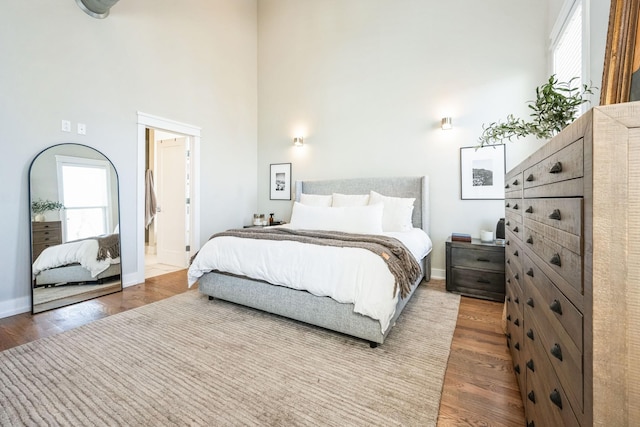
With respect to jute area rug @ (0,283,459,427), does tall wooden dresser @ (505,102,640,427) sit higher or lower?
higher

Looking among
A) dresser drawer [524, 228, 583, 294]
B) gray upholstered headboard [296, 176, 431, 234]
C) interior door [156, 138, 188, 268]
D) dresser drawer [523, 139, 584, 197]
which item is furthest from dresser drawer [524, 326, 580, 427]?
interior door [156, 138, 188, 268]

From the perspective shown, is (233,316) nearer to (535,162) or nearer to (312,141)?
(535,162)

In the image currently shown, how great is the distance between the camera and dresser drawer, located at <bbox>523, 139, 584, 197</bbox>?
0.67 m

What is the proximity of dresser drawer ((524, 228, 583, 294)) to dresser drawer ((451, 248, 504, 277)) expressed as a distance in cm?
211

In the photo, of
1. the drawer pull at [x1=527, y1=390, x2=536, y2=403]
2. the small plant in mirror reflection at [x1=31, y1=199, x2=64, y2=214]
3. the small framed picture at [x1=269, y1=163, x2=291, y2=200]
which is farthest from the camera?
the small framed picture at [x1=269, y1=163, x2=291, y2=200]

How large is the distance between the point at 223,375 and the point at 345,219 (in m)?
1.99

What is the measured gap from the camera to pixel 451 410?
1.46m

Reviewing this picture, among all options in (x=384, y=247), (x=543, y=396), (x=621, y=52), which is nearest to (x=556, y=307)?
(x=543, y=396)

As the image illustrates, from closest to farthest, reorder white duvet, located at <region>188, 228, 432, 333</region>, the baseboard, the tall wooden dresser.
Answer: the tall wooden dresser
white duvet, located at <region>188, 228, 432, 333</region>
the baseboard

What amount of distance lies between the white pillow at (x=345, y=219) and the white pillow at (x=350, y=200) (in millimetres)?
541

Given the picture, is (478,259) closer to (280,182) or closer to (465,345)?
(465,345)

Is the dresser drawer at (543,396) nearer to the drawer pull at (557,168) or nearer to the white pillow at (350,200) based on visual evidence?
the drawer pull at (557,168)

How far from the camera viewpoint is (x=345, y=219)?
3223 millimetres

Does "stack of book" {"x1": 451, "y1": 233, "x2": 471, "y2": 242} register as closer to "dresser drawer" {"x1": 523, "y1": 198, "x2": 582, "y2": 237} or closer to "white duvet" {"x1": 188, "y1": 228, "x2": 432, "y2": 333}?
"white duvet" {"x1": 188, "y1": 228, "x2": 432, "y2": 333}
